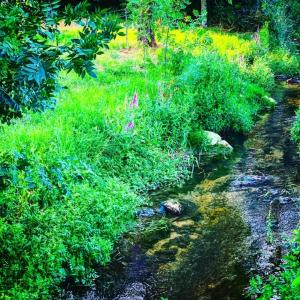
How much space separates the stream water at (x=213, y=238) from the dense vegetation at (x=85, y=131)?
41cm

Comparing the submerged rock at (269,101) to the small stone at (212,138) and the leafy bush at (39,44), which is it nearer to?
the small stone at (212,138)

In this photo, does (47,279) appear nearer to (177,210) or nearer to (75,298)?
(75,298)

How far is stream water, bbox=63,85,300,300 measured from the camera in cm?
538

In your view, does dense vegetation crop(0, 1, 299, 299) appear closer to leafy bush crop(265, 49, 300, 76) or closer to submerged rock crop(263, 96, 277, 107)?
submerged rock crop(263, 96, 277, 107)

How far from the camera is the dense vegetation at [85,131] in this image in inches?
99.7

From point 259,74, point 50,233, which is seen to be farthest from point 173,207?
point 259,74

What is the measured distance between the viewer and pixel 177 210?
729cm

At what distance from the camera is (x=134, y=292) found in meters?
5.25

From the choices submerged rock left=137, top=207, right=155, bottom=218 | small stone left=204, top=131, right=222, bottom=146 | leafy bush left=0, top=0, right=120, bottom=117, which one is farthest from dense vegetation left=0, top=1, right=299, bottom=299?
small stone left=204, top=131, right=222, bottom=146

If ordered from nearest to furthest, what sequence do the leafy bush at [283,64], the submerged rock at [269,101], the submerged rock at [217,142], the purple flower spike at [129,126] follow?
1. the purple flower spike at [129,126]
2. the submerged rock at [217,142]
3. the submerged rock at [269,101]
4. the leafy bush at [283,64]

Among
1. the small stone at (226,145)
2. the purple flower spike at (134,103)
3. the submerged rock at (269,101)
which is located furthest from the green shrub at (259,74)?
the purple flower spike at (134,103)

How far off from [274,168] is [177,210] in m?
3.30

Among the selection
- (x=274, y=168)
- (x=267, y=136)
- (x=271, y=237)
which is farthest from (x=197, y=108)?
(x=271, y=237)

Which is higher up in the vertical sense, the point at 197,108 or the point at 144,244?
the point at 197,108
